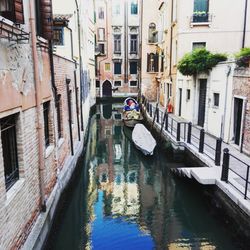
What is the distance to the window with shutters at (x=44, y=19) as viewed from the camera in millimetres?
6976

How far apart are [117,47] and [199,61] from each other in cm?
2496

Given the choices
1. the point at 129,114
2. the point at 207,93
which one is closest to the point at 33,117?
the point at 207,93

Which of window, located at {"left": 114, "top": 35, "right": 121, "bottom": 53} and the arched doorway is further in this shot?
the arched doorway

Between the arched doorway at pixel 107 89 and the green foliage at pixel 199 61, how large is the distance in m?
23.4

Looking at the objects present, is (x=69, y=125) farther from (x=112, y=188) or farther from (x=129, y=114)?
(x=129, y=114)

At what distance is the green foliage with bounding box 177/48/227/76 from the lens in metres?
13.1

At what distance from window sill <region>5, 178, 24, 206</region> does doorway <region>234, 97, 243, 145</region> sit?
8.63 metres

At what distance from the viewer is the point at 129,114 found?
67.9 ft

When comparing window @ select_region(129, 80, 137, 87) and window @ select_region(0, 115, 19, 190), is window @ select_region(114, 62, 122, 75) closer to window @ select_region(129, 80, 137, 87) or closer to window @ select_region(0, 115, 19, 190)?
window @ select_region(129, 80, 137, 87)

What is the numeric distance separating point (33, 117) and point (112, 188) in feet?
16.5

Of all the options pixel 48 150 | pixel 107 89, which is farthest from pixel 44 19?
pixel 107 89

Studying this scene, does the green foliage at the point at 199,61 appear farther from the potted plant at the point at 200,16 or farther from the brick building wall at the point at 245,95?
the potted plant at the point at 200,16

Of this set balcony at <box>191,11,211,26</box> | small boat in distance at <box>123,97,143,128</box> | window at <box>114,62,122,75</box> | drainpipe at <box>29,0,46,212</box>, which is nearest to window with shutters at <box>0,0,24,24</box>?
drainpipe at <box>29,0,46,212</box>

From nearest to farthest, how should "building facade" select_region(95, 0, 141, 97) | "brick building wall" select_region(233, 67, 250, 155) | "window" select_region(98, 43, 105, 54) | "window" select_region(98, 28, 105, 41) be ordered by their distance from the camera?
"brick building wall" select_region(233, 67, 250, 155)
"building facade" select_region(95, 0, 141, 97)
"window" select_region(98, 28, 105, 41)
"window" select_region(98, 43, 105, 54)
